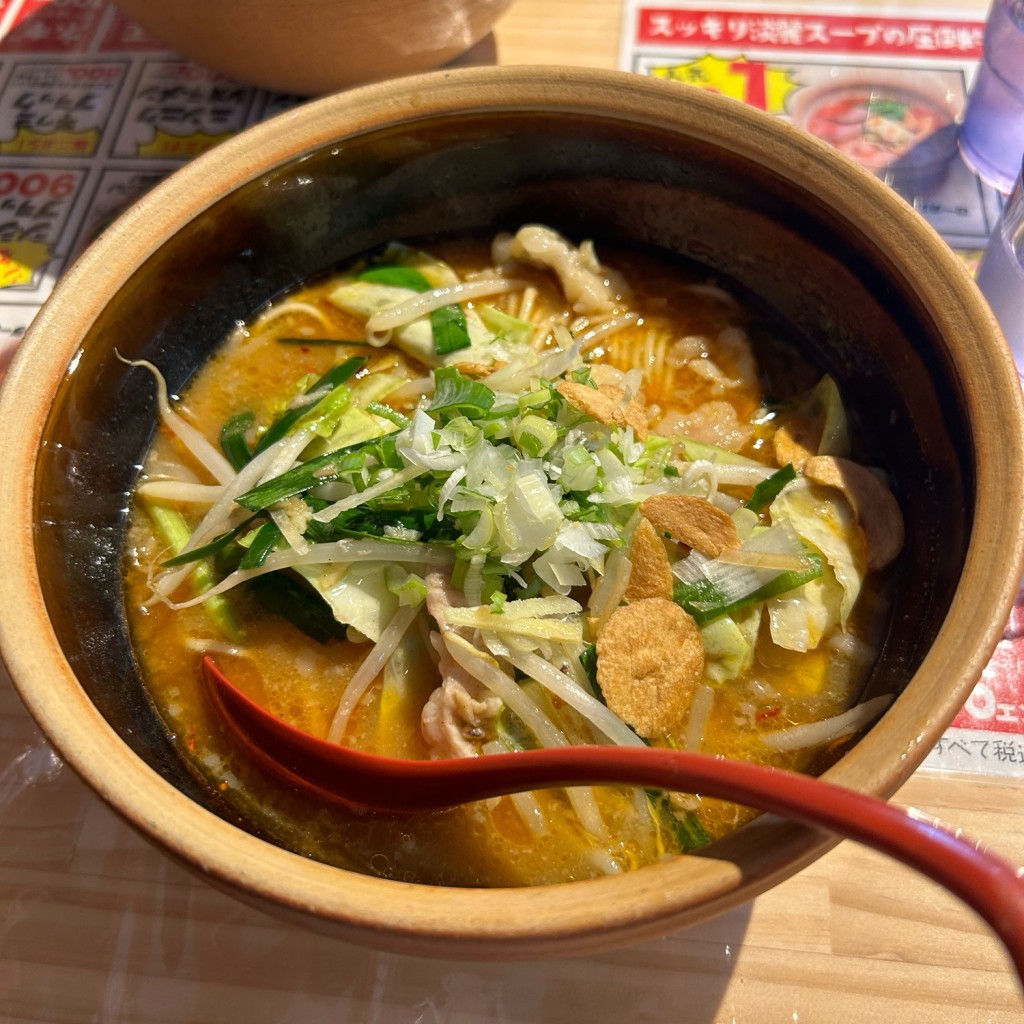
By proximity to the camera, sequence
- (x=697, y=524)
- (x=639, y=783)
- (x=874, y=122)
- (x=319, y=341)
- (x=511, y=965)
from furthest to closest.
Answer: (x=874, y=122) < (x=319, y=341) < (x=697, y=524) < (x=511, y=965) < (x=639, y=783)

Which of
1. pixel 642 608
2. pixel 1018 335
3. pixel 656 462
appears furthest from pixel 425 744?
pixel 1018 335

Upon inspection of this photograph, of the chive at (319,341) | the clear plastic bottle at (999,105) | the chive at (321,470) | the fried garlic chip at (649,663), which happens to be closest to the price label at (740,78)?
the clear plastic bottle at (999,105)

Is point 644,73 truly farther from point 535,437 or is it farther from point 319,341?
point 535,437

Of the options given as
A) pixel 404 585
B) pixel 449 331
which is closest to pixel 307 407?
pixel 449 331

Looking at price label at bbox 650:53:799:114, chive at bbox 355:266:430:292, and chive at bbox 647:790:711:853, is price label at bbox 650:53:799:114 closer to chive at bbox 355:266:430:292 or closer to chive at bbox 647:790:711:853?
chive at bbox 355:266:430:292

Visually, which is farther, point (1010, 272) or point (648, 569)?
point (1010, 272)

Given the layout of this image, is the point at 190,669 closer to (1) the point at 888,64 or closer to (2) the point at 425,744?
(2) the point at 425,744

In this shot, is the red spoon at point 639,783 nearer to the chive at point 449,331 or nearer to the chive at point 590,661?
the chive at point 590,661
